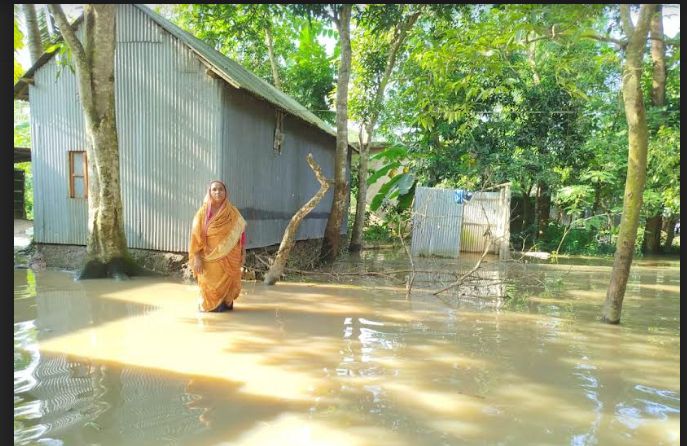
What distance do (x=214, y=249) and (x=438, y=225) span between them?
890cm

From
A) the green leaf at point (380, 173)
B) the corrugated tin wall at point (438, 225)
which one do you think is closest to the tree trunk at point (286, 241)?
the corrugated tin wall at point (438, 225)

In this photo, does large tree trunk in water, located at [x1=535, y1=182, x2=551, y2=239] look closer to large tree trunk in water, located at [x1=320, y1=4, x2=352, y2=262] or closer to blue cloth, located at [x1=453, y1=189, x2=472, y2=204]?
blue cloth, located at [x1=453, y1=189, x2=472, y2=204]

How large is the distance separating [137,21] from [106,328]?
650 centimetres

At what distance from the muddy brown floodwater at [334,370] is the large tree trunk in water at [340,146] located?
4368 millimetres

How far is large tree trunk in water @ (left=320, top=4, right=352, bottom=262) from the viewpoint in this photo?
1194 centimetres

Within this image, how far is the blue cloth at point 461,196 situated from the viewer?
556 inches

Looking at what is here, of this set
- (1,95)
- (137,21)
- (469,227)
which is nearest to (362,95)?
(469,227)

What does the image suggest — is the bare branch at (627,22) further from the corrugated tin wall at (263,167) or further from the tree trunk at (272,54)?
the tree trunk at (272,54)

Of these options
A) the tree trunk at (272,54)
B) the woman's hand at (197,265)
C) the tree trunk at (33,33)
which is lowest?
the woman's hand at (197,265)

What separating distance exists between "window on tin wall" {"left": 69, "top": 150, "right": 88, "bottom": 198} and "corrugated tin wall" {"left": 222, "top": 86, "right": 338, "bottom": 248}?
3.39m

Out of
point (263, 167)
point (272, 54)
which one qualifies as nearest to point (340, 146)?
point (263, 167)

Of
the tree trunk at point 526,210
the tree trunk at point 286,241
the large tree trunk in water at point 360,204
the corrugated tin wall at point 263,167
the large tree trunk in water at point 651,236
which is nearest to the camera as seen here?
the tree trunk at point 286,241

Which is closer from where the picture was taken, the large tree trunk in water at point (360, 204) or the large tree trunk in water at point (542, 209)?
the large tree trunk in water at point (360, 204)

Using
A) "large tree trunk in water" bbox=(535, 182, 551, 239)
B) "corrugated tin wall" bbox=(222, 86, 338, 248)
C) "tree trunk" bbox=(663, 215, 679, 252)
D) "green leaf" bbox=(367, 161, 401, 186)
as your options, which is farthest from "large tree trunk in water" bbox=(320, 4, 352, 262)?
"tree trunk" bbox=(663, 215, 679, 252)
